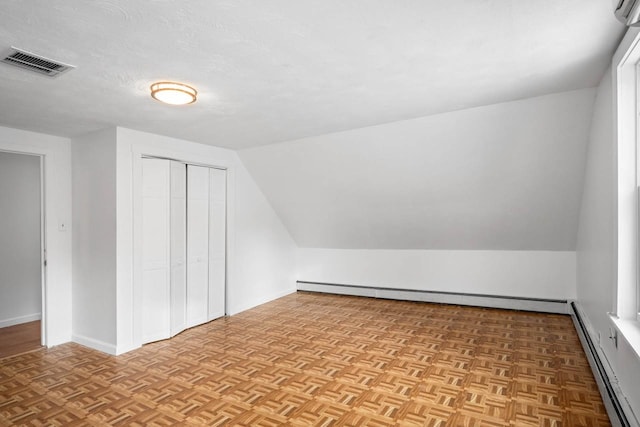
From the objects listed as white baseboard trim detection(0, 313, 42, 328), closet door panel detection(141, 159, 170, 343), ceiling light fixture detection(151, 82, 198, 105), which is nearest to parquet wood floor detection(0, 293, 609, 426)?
closet door panel detection(141, 159, 170, 343)

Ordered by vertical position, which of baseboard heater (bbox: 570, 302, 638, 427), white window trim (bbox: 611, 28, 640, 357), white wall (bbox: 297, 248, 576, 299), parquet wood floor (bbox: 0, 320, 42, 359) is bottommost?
parquet wood floor (bbox: 0, 320, 42, 359)

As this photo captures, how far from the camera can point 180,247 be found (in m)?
4.48

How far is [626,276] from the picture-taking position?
2.21 metres

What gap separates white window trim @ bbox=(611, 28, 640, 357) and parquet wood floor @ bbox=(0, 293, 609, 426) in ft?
2.84

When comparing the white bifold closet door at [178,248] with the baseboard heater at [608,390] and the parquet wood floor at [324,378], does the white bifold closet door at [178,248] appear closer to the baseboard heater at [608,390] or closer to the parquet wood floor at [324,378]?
the parquet wood floor at [324,378]

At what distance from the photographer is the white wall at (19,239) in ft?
16.1

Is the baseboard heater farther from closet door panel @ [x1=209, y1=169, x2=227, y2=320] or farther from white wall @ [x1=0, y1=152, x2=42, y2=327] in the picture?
white wall @ [x1=0, y1=152, x2=42, y2=327]

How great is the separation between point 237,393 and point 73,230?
9.76 feet

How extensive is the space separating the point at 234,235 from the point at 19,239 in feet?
9.87

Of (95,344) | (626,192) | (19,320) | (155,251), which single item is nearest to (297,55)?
(626,192)

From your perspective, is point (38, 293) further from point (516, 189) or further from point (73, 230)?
point (516, 189)

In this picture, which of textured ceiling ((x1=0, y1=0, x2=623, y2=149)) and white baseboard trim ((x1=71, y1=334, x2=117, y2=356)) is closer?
textured ceiling ((x1=0, y1=0, x2=623, y2=149))

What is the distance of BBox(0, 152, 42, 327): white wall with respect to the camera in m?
4.91

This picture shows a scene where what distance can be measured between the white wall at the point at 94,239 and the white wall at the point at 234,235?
0.28 ft
